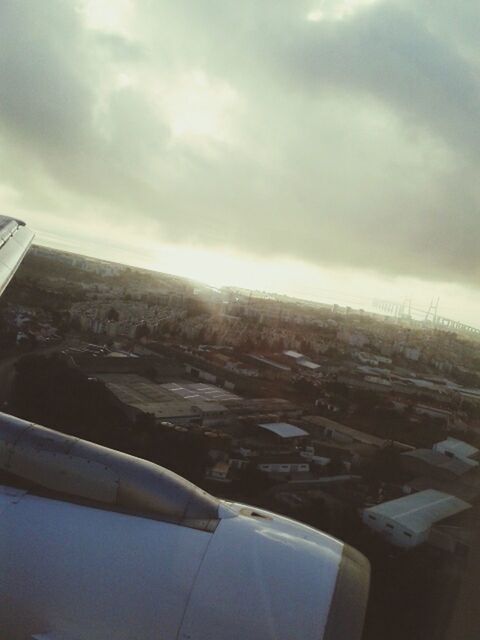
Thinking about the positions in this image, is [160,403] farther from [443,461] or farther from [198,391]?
[443,461]

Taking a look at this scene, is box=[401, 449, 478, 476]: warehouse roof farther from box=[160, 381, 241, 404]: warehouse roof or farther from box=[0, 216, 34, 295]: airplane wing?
box=[0, 216, 34, 295]: airplane wing

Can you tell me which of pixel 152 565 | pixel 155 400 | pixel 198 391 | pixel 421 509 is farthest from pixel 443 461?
pixel 152 565

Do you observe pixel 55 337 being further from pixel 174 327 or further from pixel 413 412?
pixel 413 412

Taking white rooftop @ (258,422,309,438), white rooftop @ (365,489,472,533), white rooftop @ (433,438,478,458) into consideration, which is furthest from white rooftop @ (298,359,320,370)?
white rooftop @ (365,489,472,533)

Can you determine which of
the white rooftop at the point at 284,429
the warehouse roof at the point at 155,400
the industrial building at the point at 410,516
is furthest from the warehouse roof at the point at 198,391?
the industrial building at the point at 410,516

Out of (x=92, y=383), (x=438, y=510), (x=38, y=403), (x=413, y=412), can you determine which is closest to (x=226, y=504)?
(x=438, y=510)

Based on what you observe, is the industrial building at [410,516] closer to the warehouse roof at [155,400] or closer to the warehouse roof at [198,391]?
the warehouse roof at [155,400]

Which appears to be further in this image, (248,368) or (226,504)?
(248,368)
